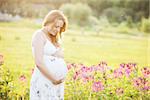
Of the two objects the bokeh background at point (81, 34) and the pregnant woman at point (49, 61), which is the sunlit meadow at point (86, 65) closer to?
the bokeh background at point (81, 34)

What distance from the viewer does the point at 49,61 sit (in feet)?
10.0

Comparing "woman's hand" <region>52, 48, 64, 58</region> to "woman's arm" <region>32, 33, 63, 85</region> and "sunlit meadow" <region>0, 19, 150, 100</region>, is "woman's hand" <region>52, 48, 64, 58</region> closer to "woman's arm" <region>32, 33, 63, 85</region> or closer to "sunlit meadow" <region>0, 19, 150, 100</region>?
"woman's arm" <region>32, 33, 63, 85</region>

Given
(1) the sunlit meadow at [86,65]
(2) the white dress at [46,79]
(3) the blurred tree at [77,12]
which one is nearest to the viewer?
(2) the white dress at [46,79]

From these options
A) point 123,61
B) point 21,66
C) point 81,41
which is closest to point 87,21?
point 81,41

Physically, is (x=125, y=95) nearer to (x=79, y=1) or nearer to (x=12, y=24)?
(x=79, y=1)

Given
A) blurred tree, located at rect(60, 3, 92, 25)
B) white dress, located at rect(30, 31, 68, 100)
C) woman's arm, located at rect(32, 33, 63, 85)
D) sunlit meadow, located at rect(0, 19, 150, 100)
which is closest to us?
woman's arm, located at rect(32, 33, 63, 85)

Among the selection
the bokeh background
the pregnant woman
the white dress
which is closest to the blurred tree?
the bokeh background

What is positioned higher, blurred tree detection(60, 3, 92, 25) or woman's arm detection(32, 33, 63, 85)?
blurred tree detection(60, 3, 92, 25)

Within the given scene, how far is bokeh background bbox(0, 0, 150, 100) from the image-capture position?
3617 millimetres

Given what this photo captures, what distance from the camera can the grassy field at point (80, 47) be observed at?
3.64 meters

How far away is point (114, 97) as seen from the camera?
3.58 m

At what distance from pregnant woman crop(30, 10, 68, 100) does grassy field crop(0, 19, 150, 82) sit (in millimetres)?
551

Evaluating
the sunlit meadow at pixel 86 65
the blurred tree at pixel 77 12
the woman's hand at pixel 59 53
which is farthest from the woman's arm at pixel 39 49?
the blurred tree at pixel 77 12

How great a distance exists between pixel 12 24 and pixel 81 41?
0.63 metres
